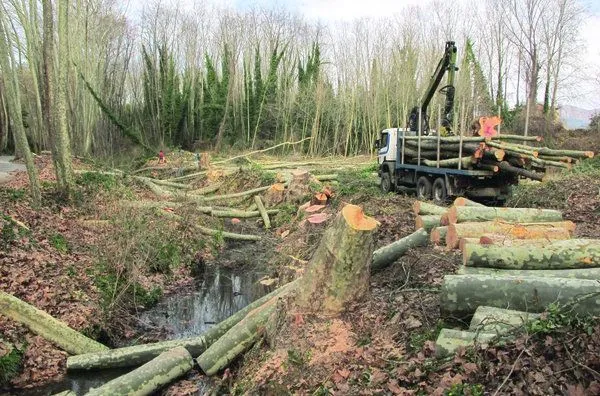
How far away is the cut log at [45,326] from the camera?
7.27 metres

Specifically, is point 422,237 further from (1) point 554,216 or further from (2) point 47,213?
(2) point 47,213

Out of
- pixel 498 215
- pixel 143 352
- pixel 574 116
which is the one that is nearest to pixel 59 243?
pixel 143 352

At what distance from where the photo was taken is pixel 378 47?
3278 cm

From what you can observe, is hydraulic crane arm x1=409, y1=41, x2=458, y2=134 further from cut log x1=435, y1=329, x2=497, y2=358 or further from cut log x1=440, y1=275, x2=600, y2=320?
cut log x1=435, y1=329, x2=497, y2=358

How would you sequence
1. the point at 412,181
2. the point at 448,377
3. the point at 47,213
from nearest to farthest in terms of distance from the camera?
the point at 448,377 < the point at 47,213 < the point at 412,181

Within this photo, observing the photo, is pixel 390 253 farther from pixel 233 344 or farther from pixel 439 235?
pixel 233 344

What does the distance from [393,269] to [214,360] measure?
274 centimetres

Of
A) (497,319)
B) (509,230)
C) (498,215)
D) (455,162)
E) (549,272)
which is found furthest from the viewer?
(455,162)

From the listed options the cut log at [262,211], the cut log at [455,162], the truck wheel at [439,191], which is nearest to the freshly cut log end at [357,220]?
the cut log at [455,162]

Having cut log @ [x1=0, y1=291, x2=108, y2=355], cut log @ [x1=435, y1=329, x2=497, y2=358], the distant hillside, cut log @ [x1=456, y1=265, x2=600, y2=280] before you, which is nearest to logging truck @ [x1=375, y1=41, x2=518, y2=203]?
cut log @ [x1=456, y1=265, x2=600, y2=280]

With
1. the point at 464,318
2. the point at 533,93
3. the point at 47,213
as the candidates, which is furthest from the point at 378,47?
the point at 464,318

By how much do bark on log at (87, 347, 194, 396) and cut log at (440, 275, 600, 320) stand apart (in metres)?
3.36

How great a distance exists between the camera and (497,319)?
441cm

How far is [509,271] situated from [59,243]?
8.49 m
